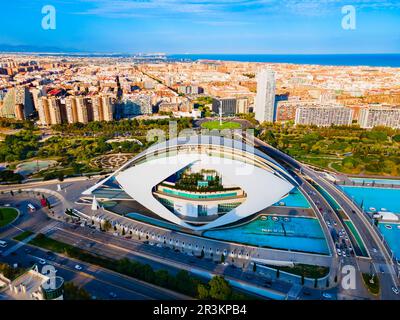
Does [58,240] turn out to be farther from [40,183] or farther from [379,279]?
[379,279]

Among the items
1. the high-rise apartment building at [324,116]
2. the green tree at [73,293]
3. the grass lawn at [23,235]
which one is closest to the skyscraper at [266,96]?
the high-rise apartment building at [324,116]

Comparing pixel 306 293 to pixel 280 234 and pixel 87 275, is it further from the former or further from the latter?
pixel 87 275

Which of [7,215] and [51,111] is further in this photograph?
[51,111]

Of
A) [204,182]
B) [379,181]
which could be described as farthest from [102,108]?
[379,181]

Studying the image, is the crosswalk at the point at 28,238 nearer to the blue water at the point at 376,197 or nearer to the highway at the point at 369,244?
the highway at the point at 369,244

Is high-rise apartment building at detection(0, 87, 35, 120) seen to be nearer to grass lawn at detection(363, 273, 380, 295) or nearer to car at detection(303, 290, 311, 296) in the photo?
car at detection(303, 290, 311, 296)

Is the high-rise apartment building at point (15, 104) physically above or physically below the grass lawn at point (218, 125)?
above
